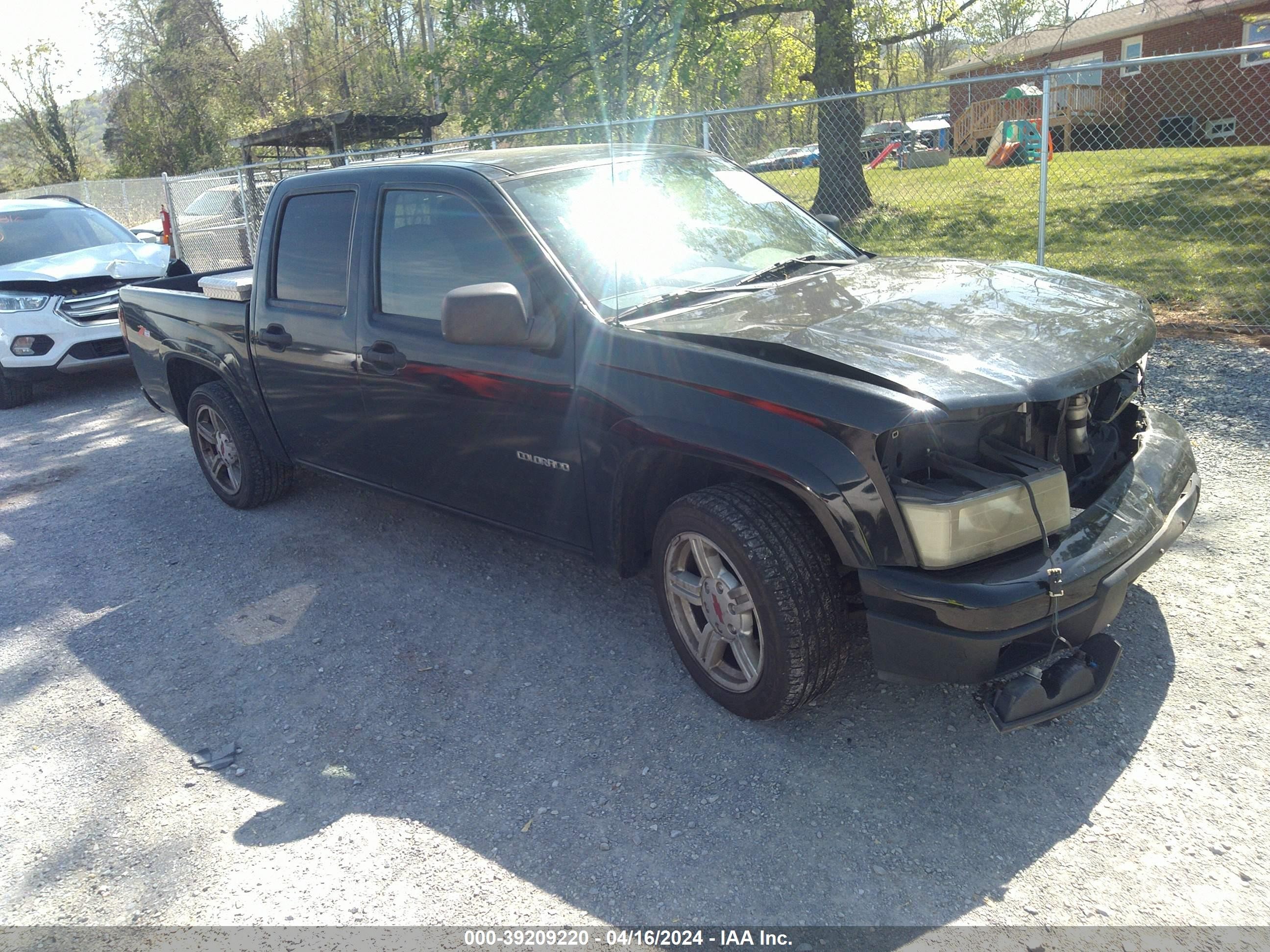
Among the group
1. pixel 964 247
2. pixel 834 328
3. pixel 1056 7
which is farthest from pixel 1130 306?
pixel 1056 7

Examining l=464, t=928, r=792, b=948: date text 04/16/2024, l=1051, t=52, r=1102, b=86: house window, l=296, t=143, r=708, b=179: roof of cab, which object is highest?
l=1051, t=52, r=1102, b=86: house window

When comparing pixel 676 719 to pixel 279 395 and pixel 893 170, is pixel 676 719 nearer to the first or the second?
pixel 279 395

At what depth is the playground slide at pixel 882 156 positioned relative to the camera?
1333cm

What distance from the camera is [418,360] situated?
410 cm

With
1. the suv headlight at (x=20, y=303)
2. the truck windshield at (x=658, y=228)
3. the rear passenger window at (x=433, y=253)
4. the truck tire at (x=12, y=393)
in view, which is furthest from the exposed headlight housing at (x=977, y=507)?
the truck tire at (x=12, y=393)

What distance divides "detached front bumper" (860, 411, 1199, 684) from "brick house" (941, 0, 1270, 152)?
14963 mm

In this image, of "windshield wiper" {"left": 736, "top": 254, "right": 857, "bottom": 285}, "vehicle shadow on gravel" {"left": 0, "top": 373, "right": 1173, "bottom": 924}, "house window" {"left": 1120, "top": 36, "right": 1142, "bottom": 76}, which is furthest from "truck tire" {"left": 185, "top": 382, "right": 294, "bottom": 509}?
"house window" {"left": 1120, "top": 36, "right": 1142, "bottom": 76}

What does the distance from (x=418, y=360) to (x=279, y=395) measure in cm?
130

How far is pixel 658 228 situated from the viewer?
4000 mm

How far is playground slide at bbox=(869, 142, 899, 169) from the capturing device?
13327 mm

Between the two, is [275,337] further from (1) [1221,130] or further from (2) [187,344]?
(1) [1221,130]

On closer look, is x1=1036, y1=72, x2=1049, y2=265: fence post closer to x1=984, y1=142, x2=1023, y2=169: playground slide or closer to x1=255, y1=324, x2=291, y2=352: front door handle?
x1=255, y1=324, x2=291, y2=352: front door handle

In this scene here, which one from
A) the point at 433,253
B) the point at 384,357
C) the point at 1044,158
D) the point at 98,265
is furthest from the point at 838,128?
the point at 384,357

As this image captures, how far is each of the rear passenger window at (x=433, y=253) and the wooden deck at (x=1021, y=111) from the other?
63.5 ft
